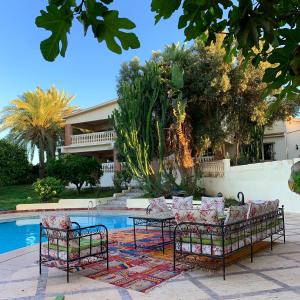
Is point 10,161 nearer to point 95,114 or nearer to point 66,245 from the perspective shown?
point 95,114

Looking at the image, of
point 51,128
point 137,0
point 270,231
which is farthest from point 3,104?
point 137,0

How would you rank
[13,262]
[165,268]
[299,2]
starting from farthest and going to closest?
[13,262] < [165,268] < [299,2]

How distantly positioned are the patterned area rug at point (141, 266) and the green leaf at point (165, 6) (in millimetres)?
4948

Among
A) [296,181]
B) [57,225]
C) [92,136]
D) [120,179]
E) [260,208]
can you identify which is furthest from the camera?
[92,136]

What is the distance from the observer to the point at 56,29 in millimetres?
1368

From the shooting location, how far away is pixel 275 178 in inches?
651

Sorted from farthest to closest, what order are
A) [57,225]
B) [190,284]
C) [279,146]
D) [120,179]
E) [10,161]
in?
[279,146], [10,161], [120,179], [57,225], [190,284]

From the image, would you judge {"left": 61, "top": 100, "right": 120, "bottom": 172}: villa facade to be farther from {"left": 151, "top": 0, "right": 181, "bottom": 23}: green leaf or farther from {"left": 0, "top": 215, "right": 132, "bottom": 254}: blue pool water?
{"left": 151, "top": 0, "right": 181, "bottom": 23}: green leaf

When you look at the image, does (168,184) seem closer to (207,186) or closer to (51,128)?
(207,186)

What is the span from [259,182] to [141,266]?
1166 cm

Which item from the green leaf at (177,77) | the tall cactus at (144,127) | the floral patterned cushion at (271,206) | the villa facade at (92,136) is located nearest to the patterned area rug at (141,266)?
the floral patterned cushion at (271,206)

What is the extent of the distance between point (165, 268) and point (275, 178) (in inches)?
435

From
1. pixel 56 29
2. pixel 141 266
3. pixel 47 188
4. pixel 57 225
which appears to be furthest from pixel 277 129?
pixel 56 29

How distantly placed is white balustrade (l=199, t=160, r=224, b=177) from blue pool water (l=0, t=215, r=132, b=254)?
563 cm
